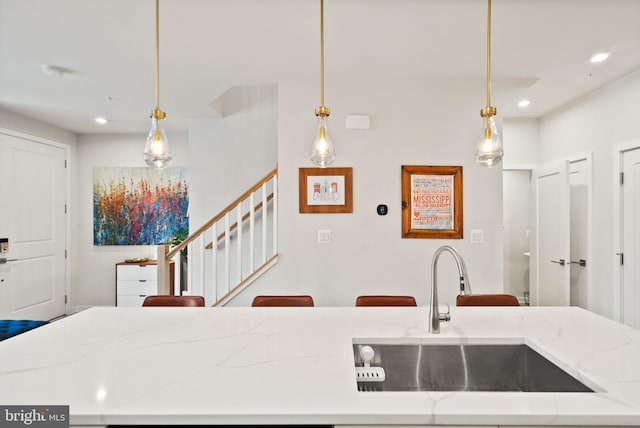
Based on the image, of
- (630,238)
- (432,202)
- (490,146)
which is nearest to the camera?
(490,146)

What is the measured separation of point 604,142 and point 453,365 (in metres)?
3.32

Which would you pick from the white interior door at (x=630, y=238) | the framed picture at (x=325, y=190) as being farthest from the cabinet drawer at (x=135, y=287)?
the white interior door at (x=630, y=238)

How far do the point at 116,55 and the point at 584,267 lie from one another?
4.85m

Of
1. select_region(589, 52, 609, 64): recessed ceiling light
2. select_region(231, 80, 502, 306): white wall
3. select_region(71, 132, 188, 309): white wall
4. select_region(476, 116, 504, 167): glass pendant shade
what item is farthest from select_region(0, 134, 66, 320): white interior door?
select_region(589, 52, 609, 64): recessed ceiling light

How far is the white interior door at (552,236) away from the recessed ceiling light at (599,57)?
1.18 m

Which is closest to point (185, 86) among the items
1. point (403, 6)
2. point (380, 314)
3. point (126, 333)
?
point (403, 6)

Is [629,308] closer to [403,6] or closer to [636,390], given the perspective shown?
[636,390]

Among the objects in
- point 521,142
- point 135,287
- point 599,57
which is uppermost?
point 599,57

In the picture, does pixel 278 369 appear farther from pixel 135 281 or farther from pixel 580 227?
pixel 135 281

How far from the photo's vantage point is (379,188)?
342 centimetres

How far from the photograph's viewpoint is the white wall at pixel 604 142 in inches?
130

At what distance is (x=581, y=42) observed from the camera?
267 cm

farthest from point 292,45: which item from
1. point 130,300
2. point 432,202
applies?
point 130,300

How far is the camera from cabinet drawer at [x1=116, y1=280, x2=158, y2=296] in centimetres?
494
